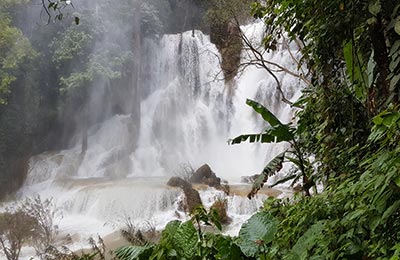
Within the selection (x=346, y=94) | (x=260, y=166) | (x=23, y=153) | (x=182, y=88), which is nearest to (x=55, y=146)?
(x=23, y=153)

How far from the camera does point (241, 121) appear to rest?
57.3 ft

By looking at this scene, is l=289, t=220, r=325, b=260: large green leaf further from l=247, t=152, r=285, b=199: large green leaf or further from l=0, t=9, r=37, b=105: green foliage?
l=0, t=9, r=37, b=105: green foliage

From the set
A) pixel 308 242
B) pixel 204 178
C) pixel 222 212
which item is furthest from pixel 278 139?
pixel 204 178

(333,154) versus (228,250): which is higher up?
(333,154)

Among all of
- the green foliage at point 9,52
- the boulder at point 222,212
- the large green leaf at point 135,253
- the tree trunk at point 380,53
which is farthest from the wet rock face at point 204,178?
the tree trunk at point 380,53

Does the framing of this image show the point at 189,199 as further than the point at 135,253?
Yes

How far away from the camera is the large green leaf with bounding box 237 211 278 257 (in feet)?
6.13

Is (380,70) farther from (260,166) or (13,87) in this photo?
(13,87)

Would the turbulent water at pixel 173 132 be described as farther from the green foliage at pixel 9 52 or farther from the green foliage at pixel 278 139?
the green foliage at pixel 278 139

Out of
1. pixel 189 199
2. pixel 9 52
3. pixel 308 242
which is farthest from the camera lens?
pixel 9 52

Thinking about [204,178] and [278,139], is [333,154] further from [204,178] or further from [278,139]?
[204,178]

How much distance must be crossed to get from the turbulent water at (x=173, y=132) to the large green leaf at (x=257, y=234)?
9.93 meters

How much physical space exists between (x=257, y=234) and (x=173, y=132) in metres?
16.3

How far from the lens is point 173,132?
18.1m
